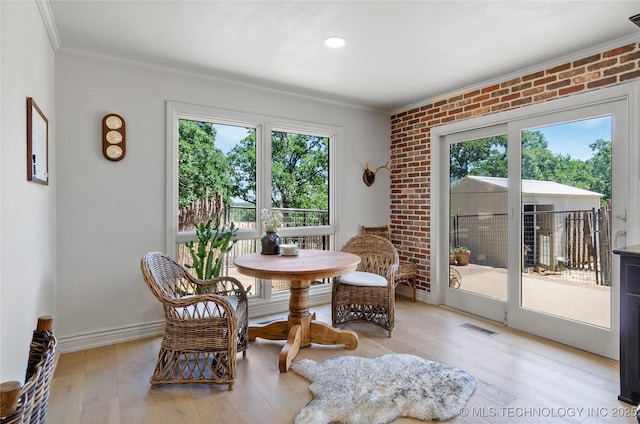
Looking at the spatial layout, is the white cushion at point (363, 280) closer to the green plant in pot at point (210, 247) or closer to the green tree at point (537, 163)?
the green plant in pot at point (210, 247)

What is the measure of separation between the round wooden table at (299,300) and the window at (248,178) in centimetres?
79

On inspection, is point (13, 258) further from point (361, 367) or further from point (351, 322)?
point (351, 322)

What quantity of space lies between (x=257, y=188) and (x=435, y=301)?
2426mm

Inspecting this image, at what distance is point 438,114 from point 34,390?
4099 mm

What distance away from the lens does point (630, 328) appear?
210cm

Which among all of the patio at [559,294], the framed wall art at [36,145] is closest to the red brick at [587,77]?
the patio at [559,294]

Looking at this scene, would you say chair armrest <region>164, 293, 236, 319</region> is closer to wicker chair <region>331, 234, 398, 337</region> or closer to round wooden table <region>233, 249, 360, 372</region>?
round wooden table <region>233, 249, 360, 372</region>

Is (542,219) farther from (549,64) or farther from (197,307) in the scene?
(197,307)

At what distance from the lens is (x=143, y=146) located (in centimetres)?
309

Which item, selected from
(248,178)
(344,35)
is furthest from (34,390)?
(248,178)

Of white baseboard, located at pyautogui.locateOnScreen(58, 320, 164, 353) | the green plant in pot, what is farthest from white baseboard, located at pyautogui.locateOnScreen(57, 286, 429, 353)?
the green plant in pot

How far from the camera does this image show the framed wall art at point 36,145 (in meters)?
1.85

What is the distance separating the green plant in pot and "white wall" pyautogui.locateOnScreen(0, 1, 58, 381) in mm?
1100

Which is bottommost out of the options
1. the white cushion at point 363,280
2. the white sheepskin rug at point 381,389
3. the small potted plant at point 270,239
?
the white sheepskin rug at point 381,389
